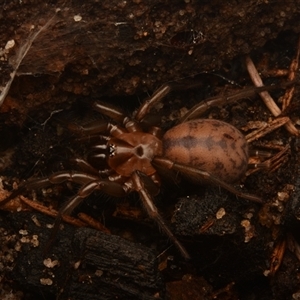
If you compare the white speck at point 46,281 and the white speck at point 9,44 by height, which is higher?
the white speck at point 9,44

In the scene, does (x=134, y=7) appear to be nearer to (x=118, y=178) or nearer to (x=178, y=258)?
(x=118, y=178)

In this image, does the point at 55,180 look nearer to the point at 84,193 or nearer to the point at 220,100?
the point at 84,193

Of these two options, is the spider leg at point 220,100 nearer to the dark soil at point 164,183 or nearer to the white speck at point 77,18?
the dark soil at point 164,183

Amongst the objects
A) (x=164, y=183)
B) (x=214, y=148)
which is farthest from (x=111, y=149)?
(x=214, y=148)

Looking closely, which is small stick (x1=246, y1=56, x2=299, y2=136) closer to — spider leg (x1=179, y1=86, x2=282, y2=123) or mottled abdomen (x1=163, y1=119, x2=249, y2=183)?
spider leg (x1=179, y1=86, x2=282, y2=123)

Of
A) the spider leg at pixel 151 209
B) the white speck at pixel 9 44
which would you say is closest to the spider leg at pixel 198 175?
the spider leg at pixel 151 209

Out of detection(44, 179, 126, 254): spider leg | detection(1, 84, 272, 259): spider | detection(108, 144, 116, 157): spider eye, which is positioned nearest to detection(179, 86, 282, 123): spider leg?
detection(1, 84, 272, 259): spider

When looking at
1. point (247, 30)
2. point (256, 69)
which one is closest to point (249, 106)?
point (256, 69)
